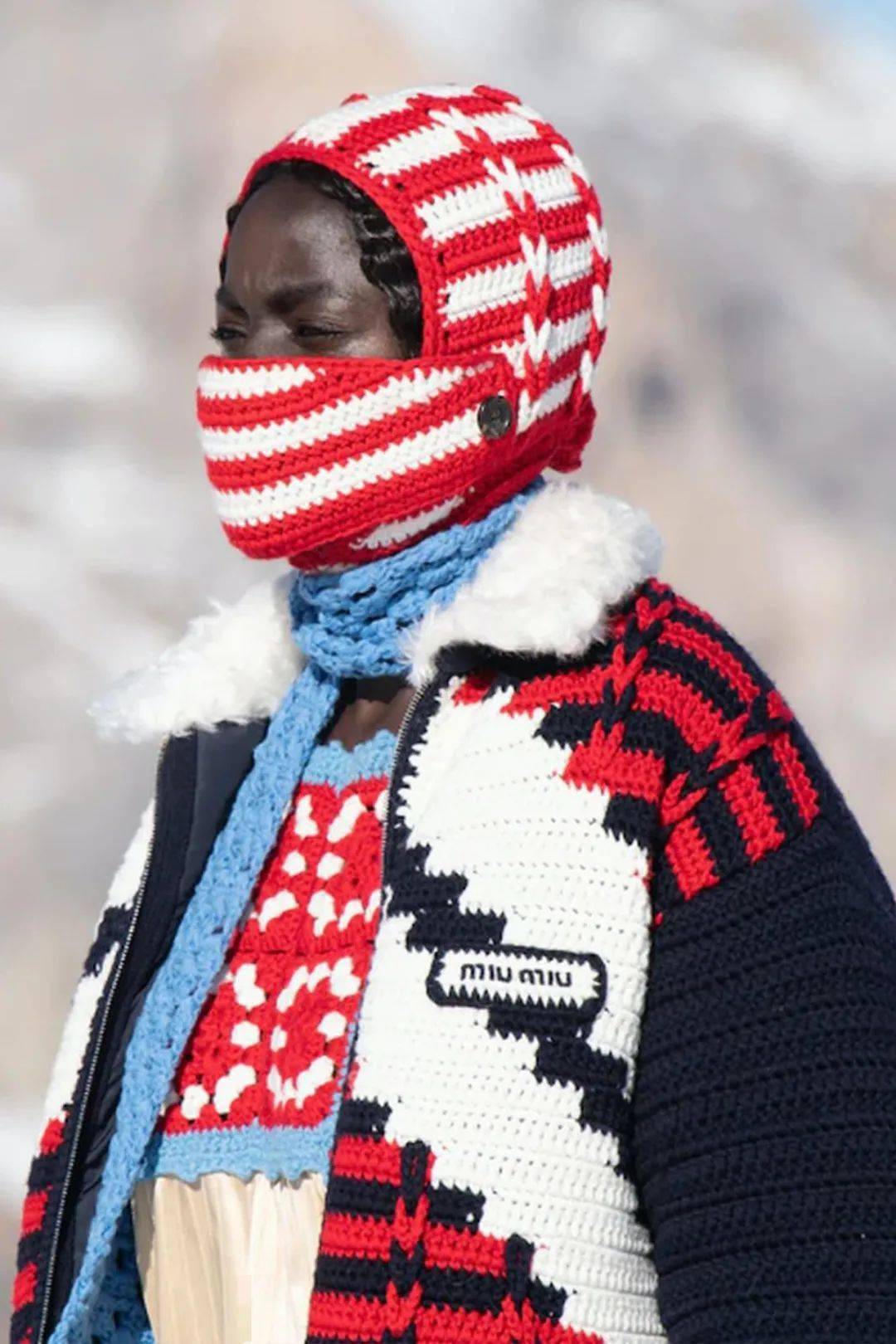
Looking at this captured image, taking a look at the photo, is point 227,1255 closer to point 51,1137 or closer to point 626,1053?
point 51,1137

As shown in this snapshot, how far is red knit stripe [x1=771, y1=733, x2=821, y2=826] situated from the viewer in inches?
57.1

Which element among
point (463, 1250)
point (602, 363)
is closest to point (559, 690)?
point (463, 1250)

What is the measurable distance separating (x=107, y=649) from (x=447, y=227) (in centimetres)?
263

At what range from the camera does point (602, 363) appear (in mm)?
4180

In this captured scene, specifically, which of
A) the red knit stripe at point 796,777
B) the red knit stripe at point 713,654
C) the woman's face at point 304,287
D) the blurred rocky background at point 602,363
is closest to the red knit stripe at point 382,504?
the woman's face at point 304,287

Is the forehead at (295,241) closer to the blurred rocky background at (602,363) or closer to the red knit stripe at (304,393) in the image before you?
the red knit stripe at (304,393)

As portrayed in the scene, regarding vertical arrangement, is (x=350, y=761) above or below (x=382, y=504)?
below

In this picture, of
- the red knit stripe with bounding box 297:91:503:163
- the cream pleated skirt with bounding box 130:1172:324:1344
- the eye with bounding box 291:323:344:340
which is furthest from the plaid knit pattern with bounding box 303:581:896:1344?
the red knit stripe with bounding box 297:91:503:163

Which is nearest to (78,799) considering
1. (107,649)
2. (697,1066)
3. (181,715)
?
(107,649)

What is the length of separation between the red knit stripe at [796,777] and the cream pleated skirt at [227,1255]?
47 centimetres

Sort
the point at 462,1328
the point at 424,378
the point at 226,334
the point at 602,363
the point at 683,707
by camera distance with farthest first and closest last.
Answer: the point at 602,363 < the point at 226,334 < the point at 424,378 < the point at 683,707 < the point at 462,1328

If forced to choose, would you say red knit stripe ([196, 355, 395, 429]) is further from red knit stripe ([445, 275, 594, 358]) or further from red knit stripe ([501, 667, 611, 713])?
red knit stripe ([501, 667, 611, 713])

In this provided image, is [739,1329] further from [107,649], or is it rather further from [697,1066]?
[107,649]

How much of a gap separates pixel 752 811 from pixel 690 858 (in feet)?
0.19
